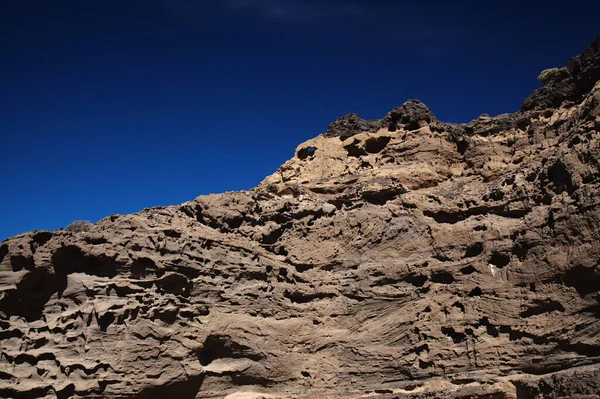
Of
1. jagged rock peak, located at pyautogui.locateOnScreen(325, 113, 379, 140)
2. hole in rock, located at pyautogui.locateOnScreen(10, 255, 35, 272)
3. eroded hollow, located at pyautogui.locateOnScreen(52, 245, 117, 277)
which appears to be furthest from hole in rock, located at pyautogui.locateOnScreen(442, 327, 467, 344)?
hole in rock, located at pyautogui.locateOnScreen(10, 255, 35, 272)

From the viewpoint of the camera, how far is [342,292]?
1506cm

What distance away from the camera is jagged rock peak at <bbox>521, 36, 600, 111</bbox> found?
646 inches

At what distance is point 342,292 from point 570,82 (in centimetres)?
995

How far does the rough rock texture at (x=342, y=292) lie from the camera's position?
41.3 feet

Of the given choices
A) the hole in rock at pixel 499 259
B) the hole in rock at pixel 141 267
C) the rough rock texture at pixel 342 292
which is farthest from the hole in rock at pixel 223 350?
the hole in rock at pixel 499 259

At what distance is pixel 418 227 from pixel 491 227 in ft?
6.38

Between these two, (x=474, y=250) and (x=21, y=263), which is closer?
(x=21, y=263)

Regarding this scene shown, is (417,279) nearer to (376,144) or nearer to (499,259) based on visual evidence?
(499,259)

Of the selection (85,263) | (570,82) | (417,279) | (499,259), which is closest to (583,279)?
(499,259)

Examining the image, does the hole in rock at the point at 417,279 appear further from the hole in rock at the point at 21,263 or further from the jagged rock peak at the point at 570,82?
the hole in rock at the point at 21,263

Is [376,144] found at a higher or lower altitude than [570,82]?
lower

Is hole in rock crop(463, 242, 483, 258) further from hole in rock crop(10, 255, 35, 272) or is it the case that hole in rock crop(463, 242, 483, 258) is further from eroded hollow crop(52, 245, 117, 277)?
hole in rock crop(10, 255, 35, 272)

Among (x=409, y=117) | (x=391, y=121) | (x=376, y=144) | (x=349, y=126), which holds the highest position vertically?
(x=349, y=126)

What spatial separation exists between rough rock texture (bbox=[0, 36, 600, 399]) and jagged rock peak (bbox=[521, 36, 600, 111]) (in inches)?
9.4
